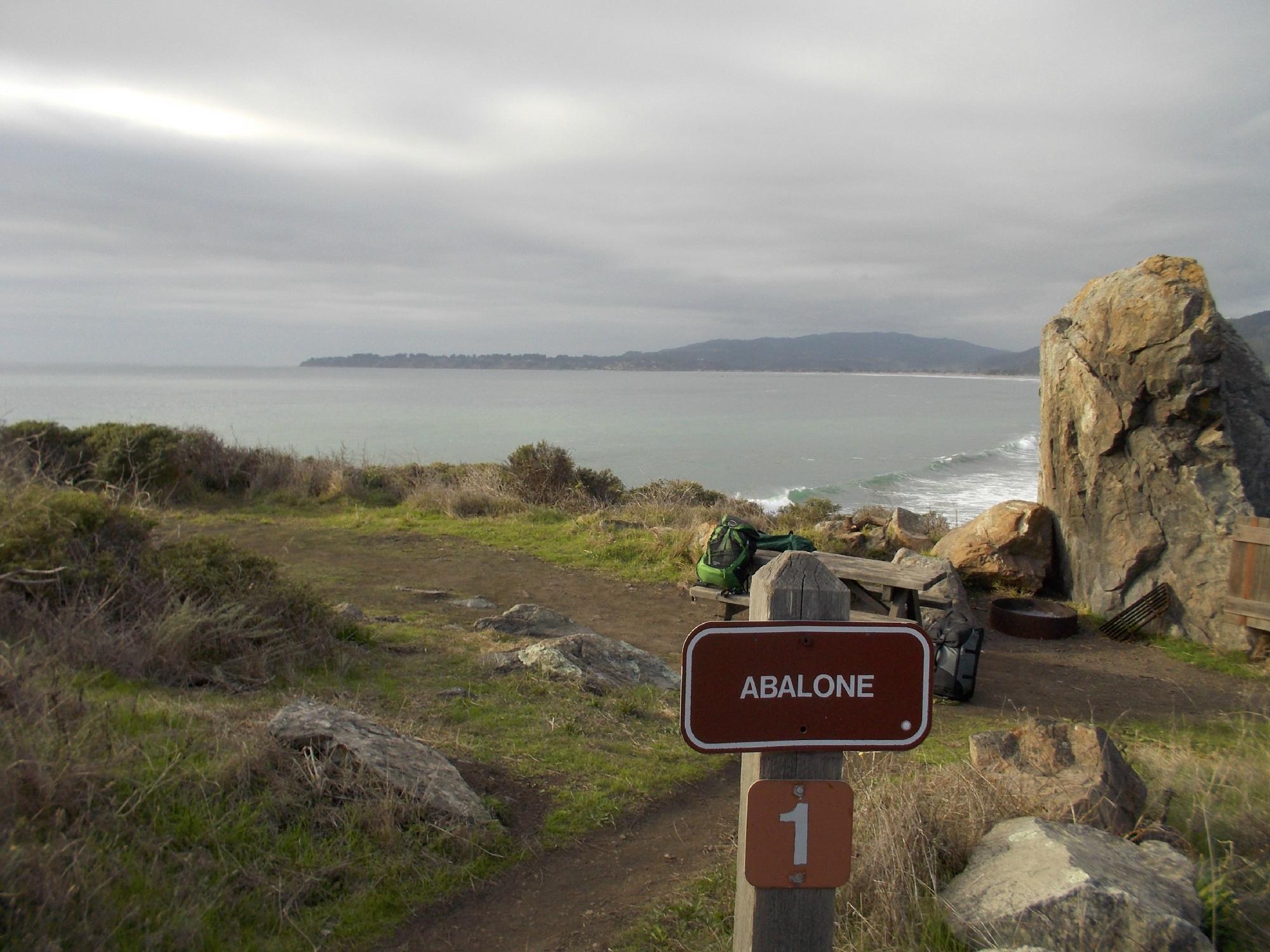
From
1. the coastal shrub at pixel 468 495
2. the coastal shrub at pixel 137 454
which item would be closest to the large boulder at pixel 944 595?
the coastal shrub at pixel 468 495

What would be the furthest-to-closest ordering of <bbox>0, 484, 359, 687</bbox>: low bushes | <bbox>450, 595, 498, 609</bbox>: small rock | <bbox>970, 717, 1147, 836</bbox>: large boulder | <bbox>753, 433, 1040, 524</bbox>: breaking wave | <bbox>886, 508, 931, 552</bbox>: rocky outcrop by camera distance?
Answer: <bbox>753, 433, 1040, 524</bbox>: breaking wave
<bbox>886, 508, 931, 552</bbox>: rocky outcrop
<bbox>450, 595, 498, 609</bbox>: small rock
<bbox>0, 484, 359, 687</bbox>: low bushes
<bbox>970, 717, 1147, 836</bbox>: large boulder

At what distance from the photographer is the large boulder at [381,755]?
3.78m

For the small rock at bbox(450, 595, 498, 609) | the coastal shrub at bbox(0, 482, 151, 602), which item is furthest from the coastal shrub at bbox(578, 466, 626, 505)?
the coastal shrub at bbox(0, 482, 151, 602)

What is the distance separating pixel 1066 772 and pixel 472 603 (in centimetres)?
617

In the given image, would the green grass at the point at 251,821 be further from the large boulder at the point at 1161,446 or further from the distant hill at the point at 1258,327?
the distant hill at the point at 1258,327

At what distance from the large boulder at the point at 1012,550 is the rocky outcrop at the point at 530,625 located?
182 inches

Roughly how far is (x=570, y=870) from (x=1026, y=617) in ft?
21.2

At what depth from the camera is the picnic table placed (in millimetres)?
7797

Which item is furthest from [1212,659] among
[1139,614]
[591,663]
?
[591,663]

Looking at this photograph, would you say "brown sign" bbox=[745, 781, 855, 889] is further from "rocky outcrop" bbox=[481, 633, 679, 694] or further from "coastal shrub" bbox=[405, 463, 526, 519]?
"coastal shrub" bbox=[405, 463, 526, 519]

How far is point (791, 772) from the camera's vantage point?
6.30 ft

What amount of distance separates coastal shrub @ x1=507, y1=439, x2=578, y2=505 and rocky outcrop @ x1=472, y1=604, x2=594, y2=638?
827 centimetres

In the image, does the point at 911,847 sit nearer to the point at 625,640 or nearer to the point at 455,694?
the point at 455,694

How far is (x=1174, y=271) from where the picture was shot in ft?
30.0
